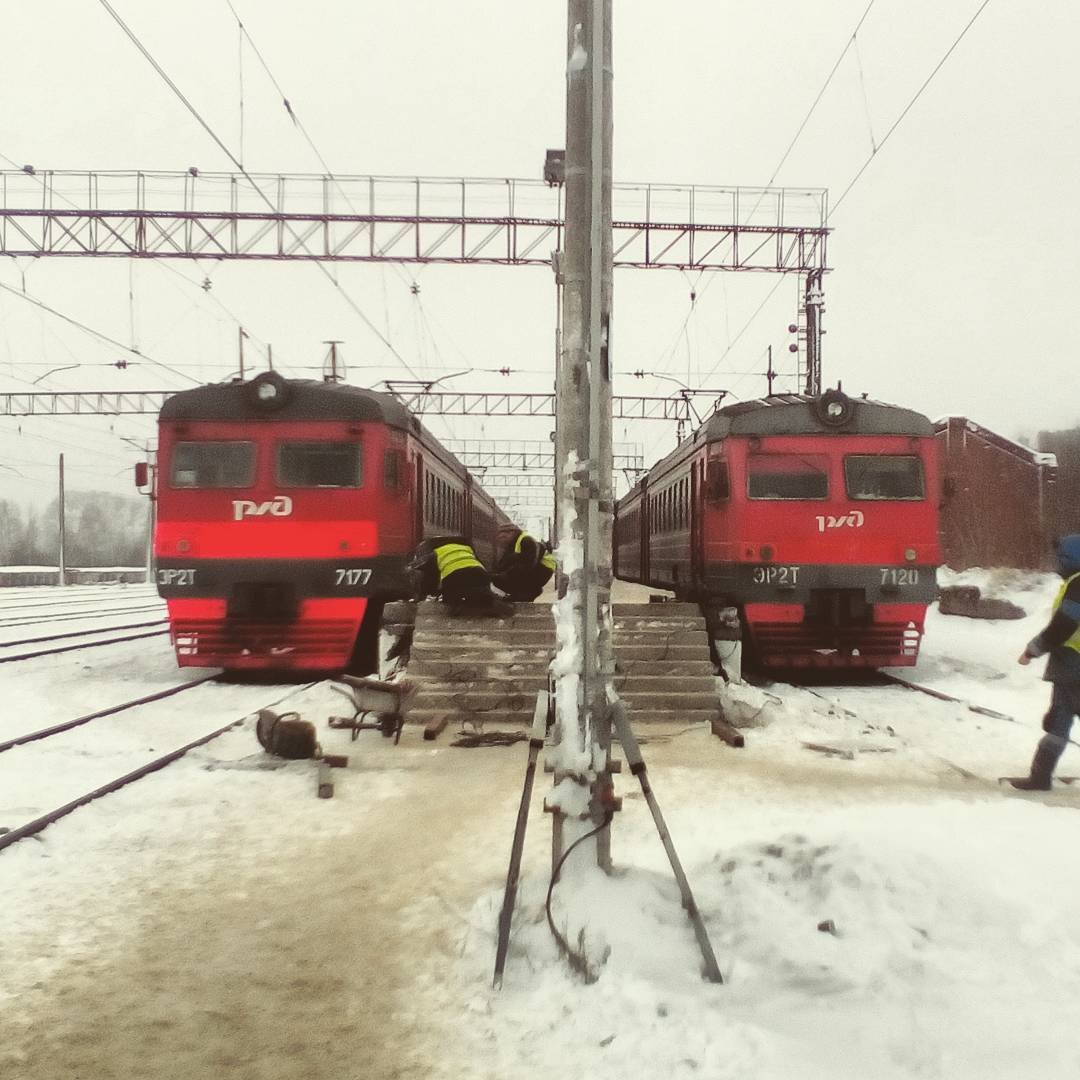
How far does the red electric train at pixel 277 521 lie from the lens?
10.9 metres

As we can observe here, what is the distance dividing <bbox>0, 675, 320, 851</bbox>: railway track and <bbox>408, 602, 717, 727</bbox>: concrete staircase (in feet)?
5.86

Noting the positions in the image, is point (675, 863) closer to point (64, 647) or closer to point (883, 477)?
point (883, 477)

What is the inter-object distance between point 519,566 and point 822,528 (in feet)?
12.1

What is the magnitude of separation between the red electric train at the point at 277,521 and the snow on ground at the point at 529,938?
435 cm

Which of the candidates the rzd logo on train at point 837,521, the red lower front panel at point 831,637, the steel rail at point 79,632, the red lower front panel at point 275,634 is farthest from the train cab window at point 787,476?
the steel rail at point 79,632

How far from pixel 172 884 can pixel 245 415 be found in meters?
7.42

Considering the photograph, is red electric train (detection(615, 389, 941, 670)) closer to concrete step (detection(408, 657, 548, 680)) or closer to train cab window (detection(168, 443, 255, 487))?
concrete step (detection(408, 657, 548, 680))

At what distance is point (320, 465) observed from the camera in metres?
11.1

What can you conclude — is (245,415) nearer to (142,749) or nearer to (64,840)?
(142,749)

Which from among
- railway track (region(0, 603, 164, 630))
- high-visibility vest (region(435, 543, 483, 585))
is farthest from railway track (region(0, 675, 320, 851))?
railway track (region(0, 603, 164, 630))

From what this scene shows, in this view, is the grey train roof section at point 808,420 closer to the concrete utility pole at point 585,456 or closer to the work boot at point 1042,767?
the work boot at point 1042,767

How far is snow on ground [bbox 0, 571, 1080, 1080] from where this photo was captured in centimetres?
315

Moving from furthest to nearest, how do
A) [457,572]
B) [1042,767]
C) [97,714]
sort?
[457,572]
[97,714]
[1042,767]

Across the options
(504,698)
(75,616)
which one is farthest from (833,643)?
(75,616)
